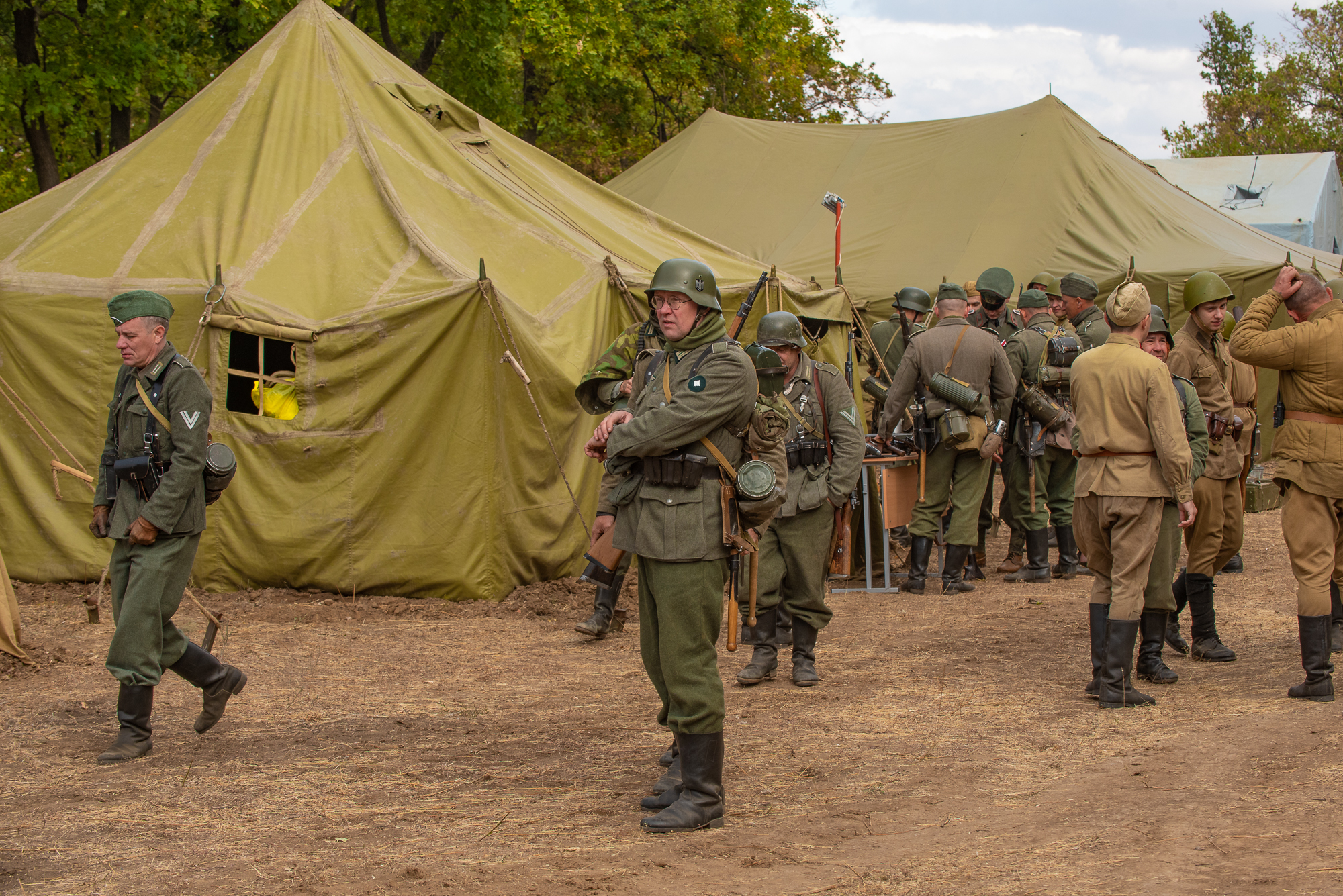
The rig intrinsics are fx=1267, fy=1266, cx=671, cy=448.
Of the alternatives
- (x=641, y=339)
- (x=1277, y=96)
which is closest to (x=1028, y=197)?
(x=641, y=339)

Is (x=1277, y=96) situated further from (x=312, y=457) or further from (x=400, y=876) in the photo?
(x=400, y=876)

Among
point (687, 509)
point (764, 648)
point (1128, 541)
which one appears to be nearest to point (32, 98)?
point (764, 648)

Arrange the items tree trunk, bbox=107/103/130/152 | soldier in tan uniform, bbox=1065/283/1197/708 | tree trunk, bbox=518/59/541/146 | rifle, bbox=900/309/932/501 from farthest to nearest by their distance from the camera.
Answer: tree trunk, bbox=518/59/541/146 < tree trunk, bbox=107/103/130/152 < rifle, bbox=900/309/932/501 < soldier in tan uniform, bbox=1065/283/1197/708

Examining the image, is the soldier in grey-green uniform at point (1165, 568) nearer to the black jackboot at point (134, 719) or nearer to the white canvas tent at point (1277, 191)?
the black jackboot at point (134, 719)

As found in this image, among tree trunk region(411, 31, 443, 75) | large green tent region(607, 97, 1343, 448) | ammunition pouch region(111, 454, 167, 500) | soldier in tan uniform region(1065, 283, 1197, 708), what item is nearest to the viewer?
ammunition pouch region(111, 454, 167, 500)

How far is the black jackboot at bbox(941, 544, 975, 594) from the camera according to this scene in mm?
9242

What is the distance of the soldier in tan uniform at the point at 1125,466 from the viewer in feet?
18.7

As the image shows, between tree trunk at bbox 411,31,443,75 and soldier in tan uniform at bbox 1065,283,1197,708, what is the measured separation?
16.5 meters

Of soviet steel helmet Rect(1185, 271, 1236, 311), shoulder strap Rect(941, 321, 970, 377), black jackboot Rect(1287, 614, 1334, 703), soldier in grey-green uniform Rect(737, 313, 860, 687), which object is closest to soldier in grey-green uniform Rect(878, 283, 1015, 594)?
shoulder strap Rect(941, 321, 970, 377)

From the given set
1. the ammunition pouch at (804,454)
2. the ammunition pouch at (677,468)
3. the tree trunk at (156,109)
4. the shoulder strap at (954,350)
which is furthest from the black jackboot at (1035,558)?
the tree trunk at (156,109)

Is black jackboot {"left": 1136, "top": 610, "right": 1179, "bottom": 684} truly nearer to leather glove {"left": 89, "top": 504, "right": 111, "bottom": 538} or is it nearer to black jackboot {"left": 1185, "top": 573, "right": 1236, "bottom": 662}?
black jackboot {"left": 1185, "top": 573, "right": 1236, "bottom": 662}

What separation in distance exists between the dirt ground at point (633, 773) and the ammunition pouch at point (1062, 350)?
2399mm

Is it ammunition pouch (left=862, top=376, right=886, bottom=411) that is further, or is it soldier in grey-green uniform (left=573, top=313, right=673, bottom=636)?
ammunition pouch (left=862, top=376, right=886, bottom=411)

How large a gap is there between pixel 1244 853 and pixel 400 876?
254 cm
